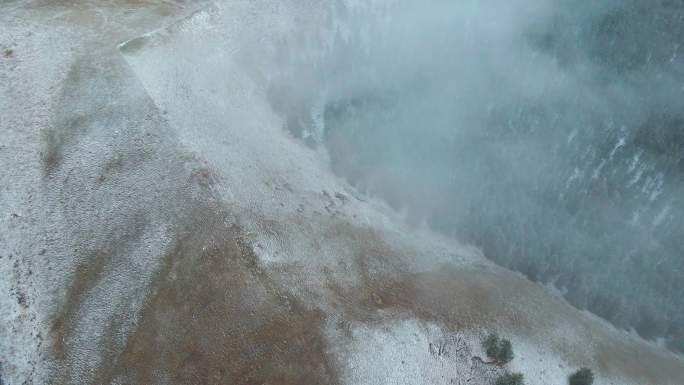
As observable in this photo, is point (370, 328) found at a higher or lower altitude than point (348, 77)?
lower

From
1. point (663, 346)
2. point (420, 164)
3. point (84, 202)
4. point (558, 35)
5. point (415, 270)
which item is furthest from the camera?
point (558, 35)

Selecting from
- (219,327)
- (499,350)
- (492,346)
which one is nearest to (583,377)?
(499,350)

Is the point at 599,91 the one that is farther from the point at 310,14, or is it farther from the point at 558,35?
the point at 310,14

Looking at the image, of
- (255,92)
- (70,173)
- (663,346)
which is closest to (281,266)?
(70,173)

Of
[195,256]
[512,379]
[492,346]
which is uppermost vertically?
[195,256]

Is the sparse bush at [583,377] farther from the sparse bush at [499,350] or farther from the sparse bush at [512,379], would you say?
the sparse bush at [499,350]

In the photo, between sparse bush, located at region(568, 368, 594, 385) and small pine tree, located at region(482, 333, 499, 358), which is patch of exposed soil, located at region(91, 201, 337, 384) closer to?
small pine tree, located at region(482, 333, 499, 358)

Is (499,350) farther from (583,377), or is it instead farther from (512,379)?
(583,377)

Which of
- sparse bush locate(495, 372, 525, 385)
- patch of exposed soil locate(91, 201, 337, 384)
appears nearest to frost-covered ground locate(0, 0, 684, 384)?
patch of exposed soil locate(91, 201, 337, 384)
